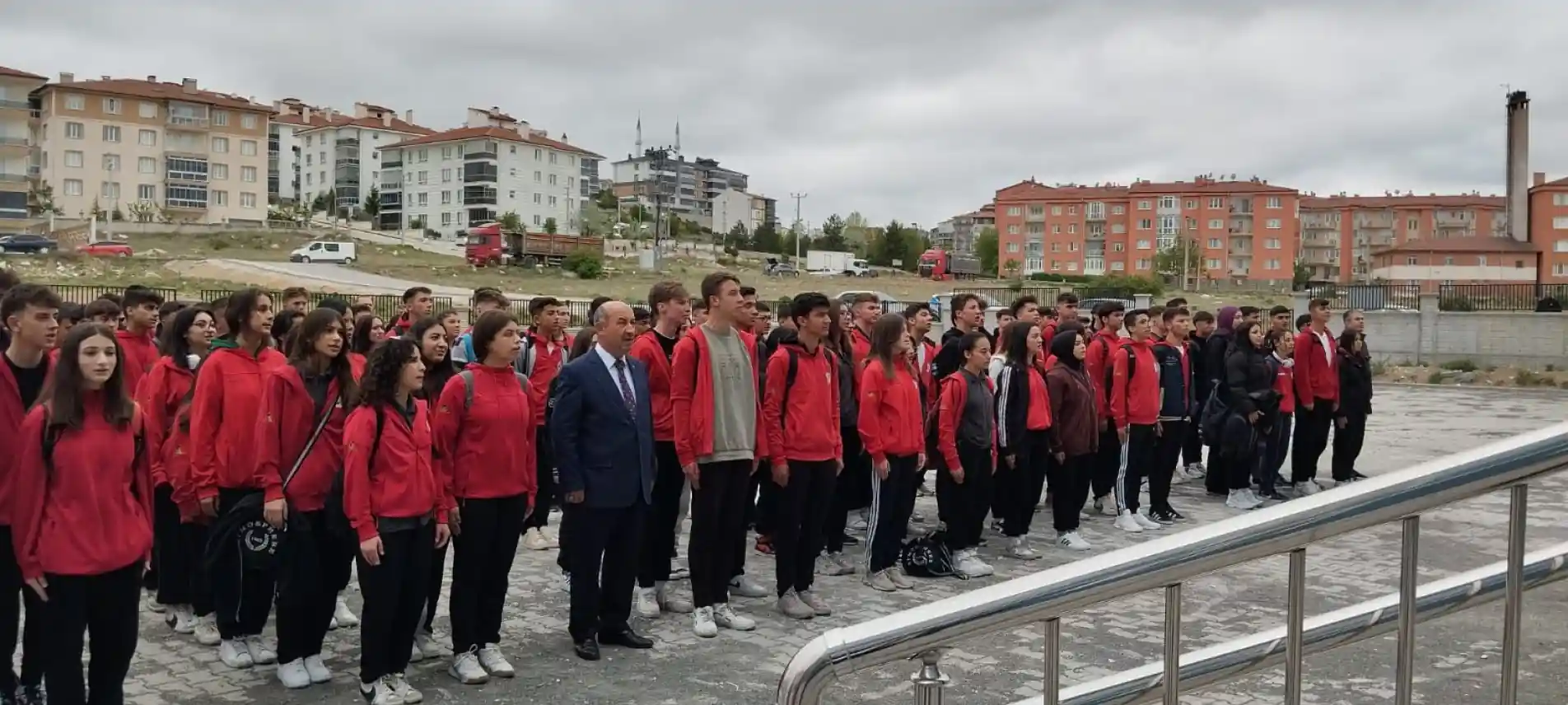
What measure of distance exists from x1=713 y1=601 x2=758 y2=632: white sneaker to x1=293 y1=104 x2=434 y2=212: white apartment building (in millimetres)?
112271

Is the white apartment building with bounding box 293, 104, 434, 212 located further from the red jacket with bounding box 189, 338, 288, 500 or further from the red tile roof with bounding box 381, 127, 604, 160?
the red jacket with bounding box 189, 338, 288, 500

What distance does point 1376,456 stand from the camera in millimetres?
15273

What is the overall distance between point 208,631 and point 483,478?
2.02m

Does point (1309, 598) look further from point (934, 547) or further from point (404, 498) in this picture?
point (934, 547)

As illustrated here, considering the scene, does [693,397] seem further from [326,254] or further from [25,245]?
[25,245]

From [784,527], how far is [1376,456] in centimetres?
1129

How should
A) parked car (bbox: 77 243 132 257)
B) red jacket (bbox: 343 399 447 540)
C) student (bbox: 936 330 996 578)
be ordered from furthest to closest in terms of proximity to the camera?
parked car (bbox: 77 243 132 257), student (bbox: 936 330 996 578), red jacket (bbox: 343 399 447 540)

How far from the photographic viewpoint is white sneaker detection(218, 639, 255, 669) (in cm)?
593

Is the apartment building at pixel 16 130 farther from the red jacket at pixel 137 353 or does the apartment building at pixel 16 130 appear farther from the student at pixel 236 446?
the student at pixel 236 446

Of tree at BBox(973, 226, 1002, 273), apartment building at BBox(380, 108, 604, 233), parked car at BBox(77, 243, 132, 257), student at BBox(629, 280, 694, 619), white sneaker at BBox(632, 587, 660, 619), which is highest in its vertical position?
apartment building at BBox(380, 108, 604, 233)

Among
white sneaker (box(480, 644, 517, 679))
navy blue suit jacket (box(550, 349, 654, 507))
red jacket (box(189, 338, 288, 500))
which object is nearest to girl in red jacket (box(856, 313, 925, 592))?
navy blue suit jacket (box(550, 349, 654, 507))

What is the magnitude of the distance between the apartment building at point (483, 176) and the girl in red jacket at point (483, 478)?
9611 cm

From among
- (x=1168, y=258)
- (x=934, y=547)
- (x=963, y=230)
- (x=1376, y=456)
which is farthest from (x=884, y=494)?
(x=963, y=230)

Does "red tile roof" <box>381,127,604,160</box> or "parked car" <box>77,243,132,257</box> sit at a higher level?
"red tile roof" <box>381,127,604,160</box>
